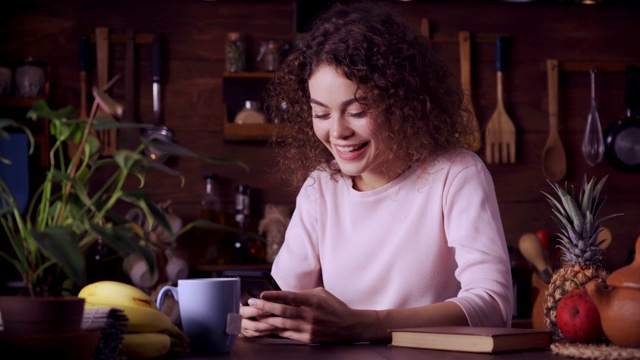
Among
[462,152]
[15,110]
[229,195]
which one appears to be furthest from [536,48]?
[15,110]

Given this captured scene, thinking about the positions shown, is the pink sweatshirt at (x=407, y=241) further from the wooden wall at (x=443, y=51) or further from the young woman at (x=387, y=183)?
the wooden wall at (x=443, y=51)

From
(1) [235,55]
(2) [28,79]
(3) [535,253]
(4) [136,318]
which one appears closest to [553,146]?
(3) [535,253]

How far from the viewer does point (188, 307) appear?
1237mm

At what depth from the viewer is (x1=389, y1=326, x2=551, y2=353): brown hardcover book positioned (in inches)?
46.4

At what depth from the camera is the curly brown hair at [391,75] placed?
1743mm

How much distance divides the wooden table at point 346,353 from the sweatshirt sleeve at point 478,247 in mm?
301

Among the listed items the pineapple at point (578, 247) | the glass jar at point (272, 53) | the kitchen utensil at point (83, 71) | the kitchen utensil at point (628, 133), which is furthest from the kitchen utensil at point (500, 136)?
the pineapple at point (578, 247)

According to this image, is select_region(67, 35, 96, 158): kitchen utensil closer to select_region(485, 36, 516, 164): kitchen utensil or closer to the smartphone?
select_region(485, 36, 516, 164): kitchen utensil

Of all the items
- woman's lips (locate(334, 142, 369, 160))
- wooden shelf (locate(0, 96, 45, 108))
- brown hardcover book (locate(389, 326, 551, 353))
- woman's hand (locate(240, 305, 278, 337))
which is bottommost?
woman's hand (locate(240, 305, 278, 337))

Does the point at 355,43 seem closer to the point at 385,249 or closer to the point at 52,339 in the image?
the point at 385,249

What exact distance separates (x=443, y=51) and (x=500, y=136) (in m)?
0.39

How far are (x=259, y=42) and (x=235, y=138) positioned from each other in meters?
0.38

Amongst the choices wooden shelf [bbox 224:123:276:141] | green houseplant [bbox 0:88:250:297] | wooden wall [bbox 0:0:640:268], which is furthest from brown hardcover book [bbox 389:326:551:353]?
wooden wall [bbox 0:0:640:268]

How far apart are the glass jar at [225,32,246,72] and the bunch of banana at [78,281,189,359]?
2.13 meters
